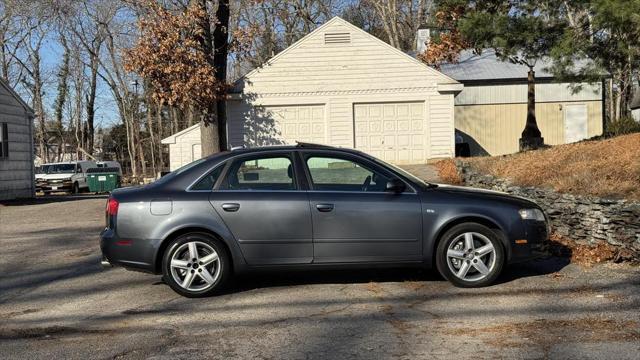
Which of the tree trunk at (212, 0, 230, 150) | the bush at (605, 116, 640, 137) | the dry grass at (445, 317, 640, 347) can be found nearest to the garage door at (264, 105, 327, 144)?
the tree trunk at (212, 0, 230, 150)

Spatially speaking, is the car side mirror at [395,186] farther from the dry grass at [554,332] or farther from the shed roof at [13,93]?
the shed roof at [13,93]

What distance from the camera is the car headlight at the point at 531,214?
6832 millimetres

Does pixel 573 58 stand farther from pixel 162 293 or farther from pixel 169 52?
pixel 169 52

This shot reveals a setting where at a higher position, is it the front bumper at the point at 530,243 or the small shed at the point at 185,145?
the small shed at the point at 185,145

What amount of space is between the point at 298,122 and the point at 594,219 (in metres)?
15.0

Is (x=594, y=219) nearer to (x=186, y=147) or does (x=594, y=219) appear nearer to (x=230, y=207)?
(x=230, y=207)

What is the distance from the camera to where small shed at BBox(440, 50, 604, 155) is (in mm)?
31281

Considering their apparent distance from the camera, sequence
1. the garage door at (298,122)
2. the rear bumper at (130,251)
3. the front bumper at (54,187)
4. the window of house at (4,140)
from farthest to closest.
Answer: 1. the front bumper at (54,187)
2. the garage door at (298,122)
3. the window of house at (4,140)
4. the rear bumper at (130,251)

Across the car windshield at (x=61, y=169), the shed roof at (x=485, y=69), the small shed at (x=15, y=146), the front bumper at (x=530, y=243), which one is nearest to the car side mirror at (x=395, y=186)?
the front bumper at (x=530, y=243)

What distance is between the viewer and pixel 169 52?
20359mm

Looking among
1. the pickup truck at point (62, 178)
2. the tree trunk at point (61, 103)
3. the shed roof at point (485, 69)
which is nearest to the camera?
the shed roof at point (485, 69)

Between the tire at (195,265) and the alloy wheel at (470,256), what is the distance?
234 cm

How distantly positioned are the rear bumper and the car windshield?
28.8 metres

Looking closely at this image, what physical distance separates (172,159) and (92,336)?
2429cm
